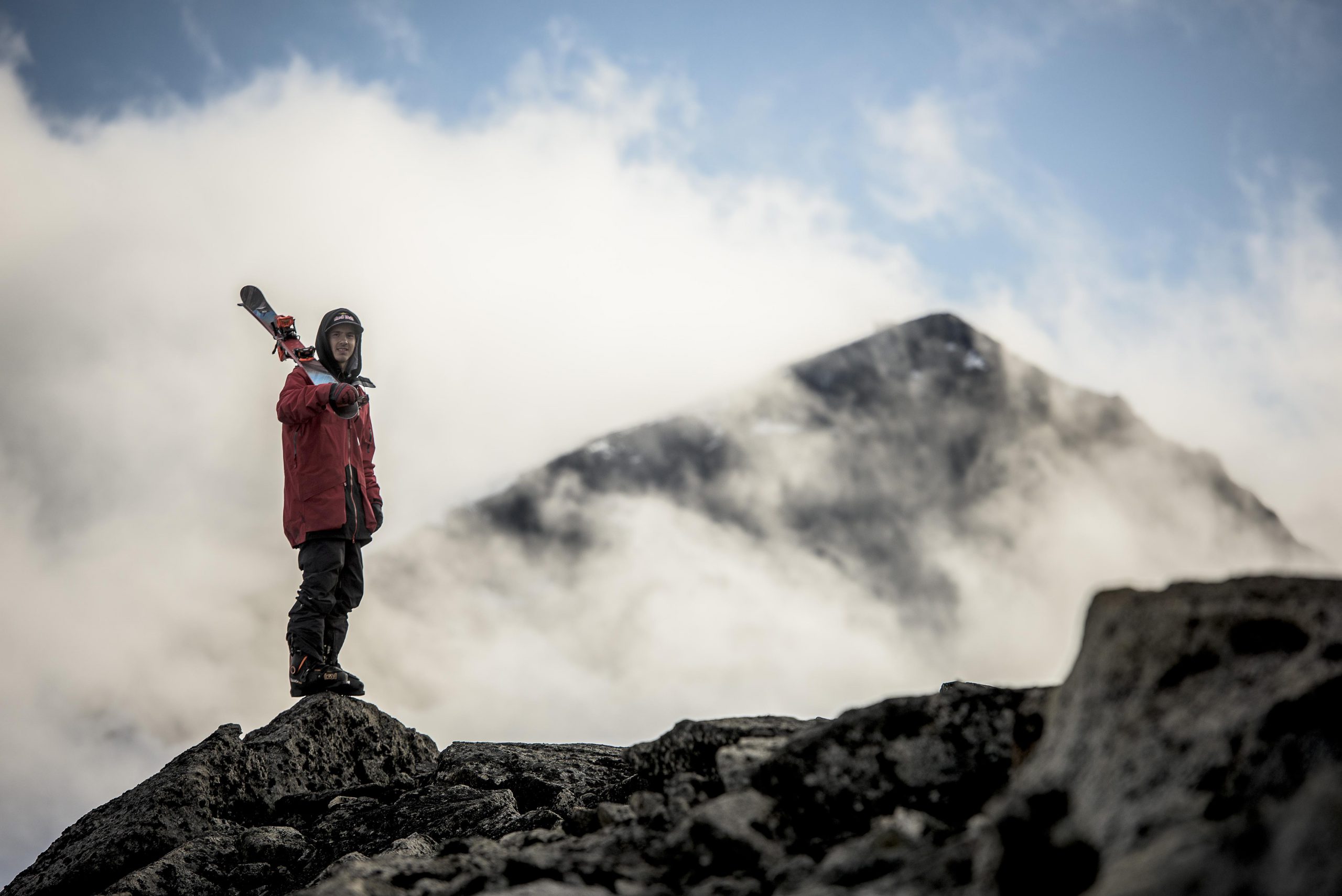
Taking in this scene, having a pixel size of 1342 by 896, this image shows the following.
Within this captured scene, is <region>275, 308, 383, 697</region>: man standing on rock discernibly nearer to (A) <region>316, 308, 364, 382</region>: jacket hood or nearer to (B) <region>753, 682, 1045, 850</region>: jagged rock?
(A) <region>316, 308, 364, 382</region>: jacket hood

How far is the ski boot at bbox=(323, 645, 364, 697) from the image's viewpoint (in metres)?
13.2

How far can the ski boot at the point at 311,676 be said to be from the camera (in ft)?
42.7

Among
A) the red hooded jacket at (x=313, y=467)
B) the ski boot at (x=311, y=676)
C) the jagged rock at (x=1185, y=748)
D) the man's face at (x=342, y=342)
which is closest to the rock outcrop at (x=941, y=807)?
the jagged rock at (x=1185, y=748)

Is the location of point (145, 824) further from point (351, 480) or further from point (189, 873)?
point (351, 480)

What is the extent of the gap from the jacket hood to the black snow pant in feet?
7.40

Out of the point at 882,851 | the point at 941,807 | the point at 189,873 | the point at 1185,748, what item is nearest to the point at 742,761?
the point at 941,807

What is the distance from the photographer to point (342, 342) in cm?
1385

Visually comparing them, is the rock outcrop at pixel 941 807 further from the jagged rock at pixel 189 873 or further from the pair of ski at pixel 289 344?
the pair of ski at pixel 289 344

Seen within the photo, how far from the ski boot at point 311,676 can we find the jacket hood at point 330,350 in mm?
3694

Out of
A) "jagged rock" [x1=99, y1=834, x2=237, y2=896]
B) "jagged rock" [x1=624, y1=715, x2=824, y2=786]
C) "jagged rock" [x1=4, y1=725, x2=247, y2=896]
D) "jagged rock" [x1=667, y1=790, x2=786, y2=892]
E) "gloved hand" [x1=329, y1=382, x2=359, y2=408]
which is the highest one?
"gloved hand" [x1=329, y1=382, x2=359, y2=408]

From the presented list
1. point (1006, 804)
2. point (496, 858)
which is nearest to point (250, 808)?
point (496, 858)

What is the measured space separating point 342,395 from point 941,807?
932 cm

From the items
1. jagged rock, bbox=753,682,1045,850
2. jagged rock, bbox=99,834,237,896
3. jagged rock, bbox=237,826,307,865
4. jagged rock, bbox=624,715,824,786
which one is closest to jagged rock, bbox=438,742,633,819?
jagged rock, bbox=237,826,307,865

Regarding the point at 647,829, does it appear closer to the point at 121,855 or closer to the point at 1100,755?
the point at 1100,755
